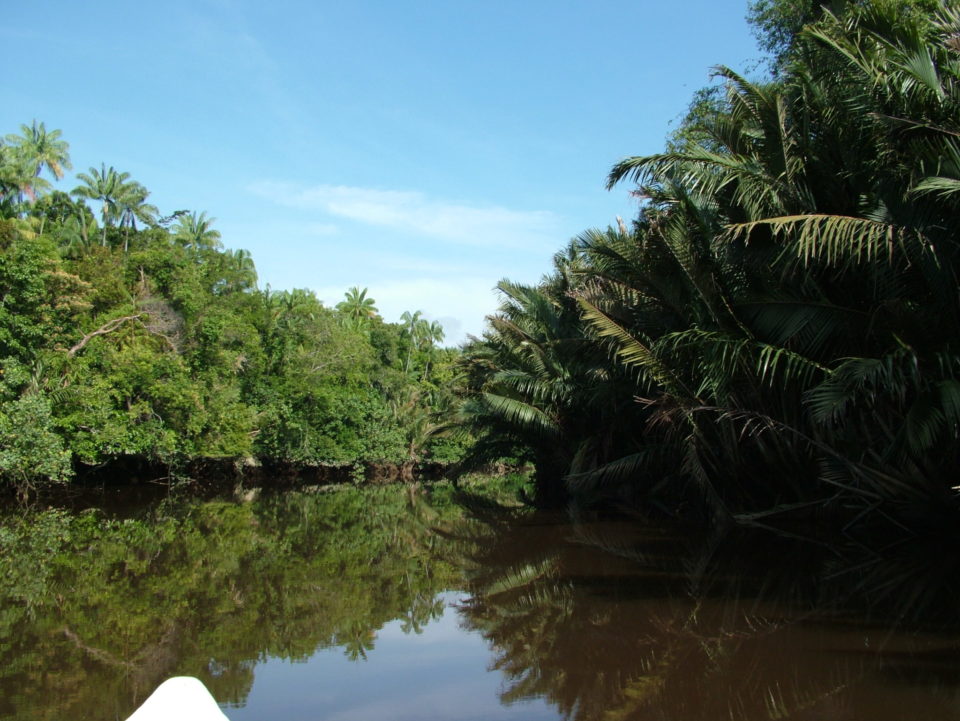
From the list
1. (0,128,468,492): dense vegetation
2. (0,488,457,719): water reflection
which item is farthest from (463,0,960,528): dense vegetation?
(0,128,468,492): dense vegetation

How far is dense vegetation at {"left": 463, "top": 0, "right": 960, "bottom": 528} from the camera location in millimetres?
8672

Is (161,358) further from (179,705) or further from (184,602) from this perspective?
(179,705)

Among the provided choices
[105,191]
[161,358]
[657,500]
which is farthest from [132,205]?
[657,500]

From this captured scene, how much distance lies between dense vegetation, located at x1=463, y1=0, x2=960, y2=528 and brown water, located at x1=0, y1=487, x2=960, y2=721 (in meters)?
1.48

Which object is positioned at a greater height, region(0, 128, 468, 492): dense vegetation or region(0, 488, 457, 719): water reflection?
region(0, 128, 468, 492): dense vegetation

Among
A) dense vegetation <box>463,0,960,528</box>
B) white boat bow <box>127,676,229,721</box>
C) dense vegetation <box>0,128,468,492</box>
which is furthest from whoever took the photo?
dense vegetation <box>0,128,468,492</box>

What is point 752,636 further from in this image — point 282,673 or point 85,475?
point 85,475

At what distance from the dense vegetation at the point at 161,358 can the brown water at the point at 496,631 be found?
10341 millimetres

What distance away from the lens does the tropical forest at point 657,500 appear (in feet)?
17.0

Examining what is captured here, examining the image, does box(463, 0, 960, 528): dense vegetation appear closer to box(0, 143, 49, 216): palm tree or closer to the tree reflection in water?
the tree reflection in water

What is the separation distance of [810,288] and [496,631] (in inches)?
248

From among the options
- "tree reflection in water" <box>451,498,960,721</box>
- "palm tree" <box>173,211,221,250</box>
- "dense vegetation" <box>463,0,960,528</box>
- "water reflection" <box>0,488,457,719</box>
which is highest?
"palm tree" <box>173,211,221,250</box>

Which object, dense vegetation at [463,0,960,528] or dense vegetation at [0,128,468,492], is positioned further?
dense vegetation at [0,128,468,492]

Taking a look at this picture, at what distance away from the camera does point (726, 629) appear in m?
6.02
